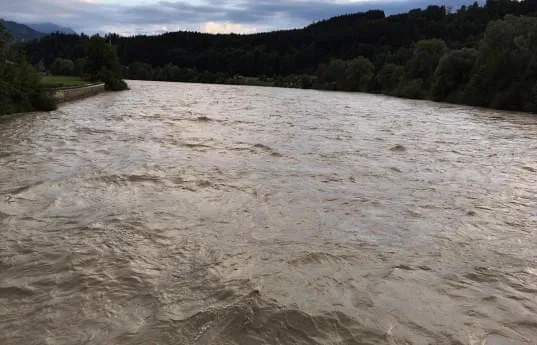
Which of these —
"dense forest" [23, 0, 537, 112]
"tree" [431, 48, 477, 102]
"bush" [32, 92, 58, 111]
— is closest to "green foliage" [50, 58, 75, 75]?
"dense forest" [23, 0, 537, 112]

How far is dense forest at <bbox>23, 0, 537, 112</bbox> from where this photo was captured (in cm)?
4834

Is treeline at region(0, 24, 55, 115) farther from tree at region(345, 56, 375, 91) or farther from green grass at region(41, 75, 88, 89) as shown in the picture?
tree at region(345, 56, 375, 91)

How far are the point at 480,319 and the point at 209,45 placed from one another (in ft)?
487

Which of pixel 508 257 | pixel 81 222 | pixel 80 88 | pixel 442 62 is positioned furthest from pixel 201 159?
pixel 442 62

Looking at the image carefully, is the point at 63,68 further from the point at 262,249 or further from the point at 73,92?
the point at 262,249

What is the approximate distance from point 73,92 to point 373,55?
86.5 m

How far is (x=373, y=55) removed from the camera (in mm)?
116312

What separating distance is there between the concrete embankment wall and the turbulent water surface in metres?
23.2

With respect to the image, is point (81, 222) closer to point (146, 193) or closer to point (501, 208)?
point (146, 193)

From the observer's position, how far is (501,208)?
34.9 feet

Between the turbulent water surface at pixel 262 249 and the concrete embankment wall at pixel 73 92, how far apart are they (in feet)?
76.1

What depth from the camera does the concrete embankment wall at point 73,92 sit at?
37.8 metres

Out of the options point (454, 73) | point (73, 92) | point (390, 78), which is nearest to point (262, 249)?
point (73, 92)

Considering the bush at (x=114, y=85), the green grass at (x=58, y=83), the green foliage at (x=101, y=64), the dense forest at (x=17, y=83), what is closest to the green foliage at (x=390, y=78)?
the bush at (x=114, y=85)
